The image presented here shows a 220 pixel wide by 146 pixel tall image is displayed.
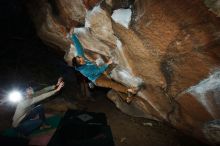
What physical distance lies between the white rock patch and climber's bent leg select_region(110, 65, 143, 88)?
1963 mm

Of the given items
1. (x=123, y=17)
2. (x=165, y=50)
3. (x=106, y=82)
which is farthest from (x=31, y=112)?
(x=165, y=50)

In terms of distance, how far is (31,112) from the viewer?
696 centimetres

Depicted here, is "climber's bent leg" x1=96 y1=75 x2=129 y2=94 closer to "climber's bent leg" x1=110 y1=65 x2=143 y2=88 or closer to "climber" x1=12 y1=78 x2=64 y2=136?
"climber's bent leg" x1=110 y1=65 x2=143 y2=88

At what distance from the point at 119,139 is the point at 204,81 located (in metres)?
3.28

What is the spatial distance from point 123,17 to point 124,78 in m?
2.36

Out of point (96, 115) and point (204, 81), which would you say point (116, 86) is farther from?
point (204, 81)

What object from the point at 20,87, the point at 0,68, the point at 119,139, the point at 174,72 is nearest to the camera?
the point at 174,72

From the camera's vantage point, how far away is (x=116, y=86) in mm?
8578

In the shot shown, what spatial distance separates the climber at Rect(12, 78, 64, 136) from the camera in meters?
6.52

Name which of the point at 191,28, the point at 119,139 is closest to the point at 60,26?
the point at 119,139

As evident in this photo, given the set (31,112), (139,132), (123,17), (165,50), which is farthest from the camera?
(139,132)

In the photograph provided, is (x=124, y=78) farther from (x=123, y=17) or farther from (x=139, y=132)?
(x=123, y=17)

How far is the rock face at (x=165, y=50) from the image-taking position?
17.6ft

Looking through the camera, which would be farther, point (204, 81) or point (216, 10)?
point (204, 81)
